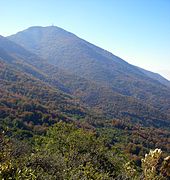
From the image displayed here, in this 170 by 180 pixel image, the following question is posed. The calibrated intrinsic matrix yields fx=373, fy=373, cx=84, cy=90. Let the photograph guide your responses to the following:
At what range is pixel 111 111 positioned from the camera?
15075 cm

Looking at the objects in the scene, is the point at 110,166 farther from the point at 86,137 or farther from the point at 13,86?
the point at 13,86

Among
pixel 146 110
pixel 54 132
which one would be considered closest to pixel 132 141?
pixel 54 132

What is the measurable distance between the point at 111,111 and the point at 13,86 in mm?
42779

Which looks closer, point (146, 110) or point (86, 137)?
point (86, 137)

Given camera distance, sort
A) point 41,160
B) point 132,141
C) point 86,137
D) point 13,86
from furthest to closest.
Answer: point 13,86
point 132,141
point 86,137
point 41,160

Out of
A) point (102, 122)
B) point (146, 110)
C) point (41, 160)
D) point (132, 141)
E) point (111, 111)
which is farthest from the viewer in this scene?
point (146, 110)

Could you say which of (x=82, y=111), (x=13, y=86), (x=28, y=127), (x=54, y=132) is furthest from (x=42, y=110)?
(x=54, y=132)

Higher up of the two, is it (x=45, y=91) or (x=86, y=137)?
(x=86, y=137)

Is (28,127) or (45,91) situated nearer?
(28,127)

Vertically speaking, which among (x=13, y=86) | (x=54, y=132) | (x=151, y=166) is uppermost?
(x=151, y=166)

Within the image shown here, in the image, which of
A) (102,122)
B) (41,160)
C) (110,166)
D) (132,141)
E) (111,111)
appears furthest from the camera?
(111,111)

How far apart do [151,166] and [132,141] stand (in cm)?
6534

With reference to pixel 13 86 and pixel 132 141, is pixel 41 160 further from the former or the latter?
pixel 13 86

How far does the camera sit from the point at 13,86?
5074 inches
